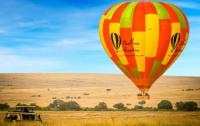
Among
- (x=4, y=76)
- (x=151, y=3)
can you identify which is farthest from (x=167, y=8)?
(x=4, y=76)

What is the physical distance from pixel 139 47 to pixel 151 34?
3.94 feet

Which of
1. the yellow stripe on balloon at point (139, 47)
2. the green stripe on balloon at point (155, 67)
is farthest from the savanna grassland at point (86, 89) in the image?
the yellow stripe on balloon at point (139, 47)

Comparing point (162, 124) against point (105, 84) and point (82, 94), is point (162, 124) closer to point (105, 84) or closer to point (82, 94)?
point (82, 94)

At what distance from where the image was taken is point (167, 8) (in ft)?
118

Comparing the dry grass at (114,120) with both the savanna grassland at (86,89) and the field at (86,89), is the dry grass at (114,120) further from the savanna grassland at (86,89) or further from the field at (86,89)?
the field at (86,89)

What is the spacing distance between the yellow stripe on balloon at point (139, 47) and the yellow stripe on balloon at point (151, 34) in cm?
27

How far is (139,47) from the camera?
114ft

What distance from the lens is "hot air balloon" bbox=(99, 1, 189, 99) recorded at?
3481 centimetres

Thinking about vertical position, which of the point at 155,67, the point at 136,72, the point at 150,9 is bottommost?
the point at 136,72

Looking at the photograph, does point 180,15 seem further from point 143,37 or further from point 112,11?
point 112,11

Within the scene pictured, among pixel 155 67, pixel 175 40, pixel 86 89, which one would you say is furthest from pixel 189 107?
pixel 86 89

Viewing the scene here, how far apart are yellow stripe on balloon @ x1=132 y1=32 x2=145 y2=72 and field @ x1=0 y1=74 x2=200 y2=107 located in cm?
3464

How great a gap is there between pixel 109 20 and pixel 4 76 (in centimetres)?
9594

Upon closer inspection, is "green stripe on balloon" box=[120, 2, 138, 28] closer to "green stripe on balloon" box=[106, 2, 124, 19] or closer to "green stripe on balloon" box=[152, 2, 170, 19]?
"green stripe on balloon" box=[106, 2, 124, 19]
